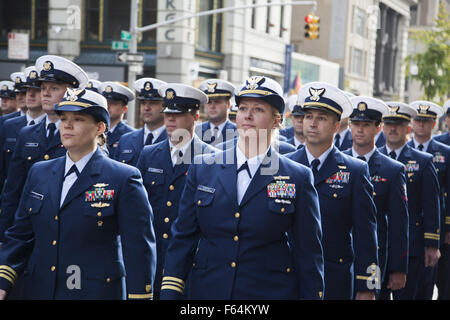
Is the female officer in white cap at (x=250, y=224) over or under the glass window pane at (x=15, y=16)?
under

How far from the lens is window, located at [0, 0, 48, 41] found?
30.3 metres

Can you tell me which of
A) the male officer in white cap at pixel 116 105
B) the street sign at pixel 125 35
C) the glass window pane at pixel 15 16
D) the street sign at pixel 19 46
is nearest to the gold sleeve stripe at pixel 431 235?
the male officer in white cap at pixel 116 105

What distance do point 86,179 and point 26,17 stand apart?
2790cm

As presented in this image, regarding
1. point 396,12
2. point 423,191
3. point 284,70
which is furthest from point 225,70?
point 396,12

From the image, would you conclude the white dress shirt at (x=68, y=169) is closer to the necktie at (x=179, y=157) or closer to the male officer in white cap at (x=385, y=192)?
the necktie at (x=179, y=157)

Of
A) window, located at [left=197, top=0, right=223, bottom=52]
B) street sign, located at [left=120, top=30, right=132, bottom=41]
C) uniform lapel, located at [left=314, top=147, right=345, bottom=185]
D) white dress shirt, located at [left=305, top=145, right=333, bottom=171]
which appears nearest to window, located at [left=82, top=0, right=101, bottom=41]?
window, located at [left=197, top=0, right=223, bottom=52]

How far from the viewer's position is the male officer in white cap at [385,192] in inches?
277

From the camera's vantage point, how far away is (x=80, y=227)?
462 centimetres

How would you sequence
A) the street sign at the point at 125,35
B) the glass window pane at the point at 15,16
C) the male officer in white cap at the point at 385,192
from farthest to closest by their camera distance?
1. the glass window pane at the point at 15,16
2. the street sign at the point at 125,35
3. the male officer in white cap at the point at 385,192

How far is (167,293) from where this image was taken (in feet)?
→ 14.6

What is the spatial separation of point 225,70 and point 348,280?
90.6 ft

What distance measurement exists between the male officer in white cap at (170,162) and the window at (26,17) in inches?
954

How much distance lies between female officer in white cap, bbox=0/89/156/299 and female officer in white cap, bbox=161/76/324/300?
31 cm

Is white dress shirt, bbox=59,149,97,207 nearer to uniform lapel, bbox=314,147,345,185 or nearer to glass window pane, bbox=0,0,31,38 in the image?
uniform lapel, bbox=314,147,345,185
